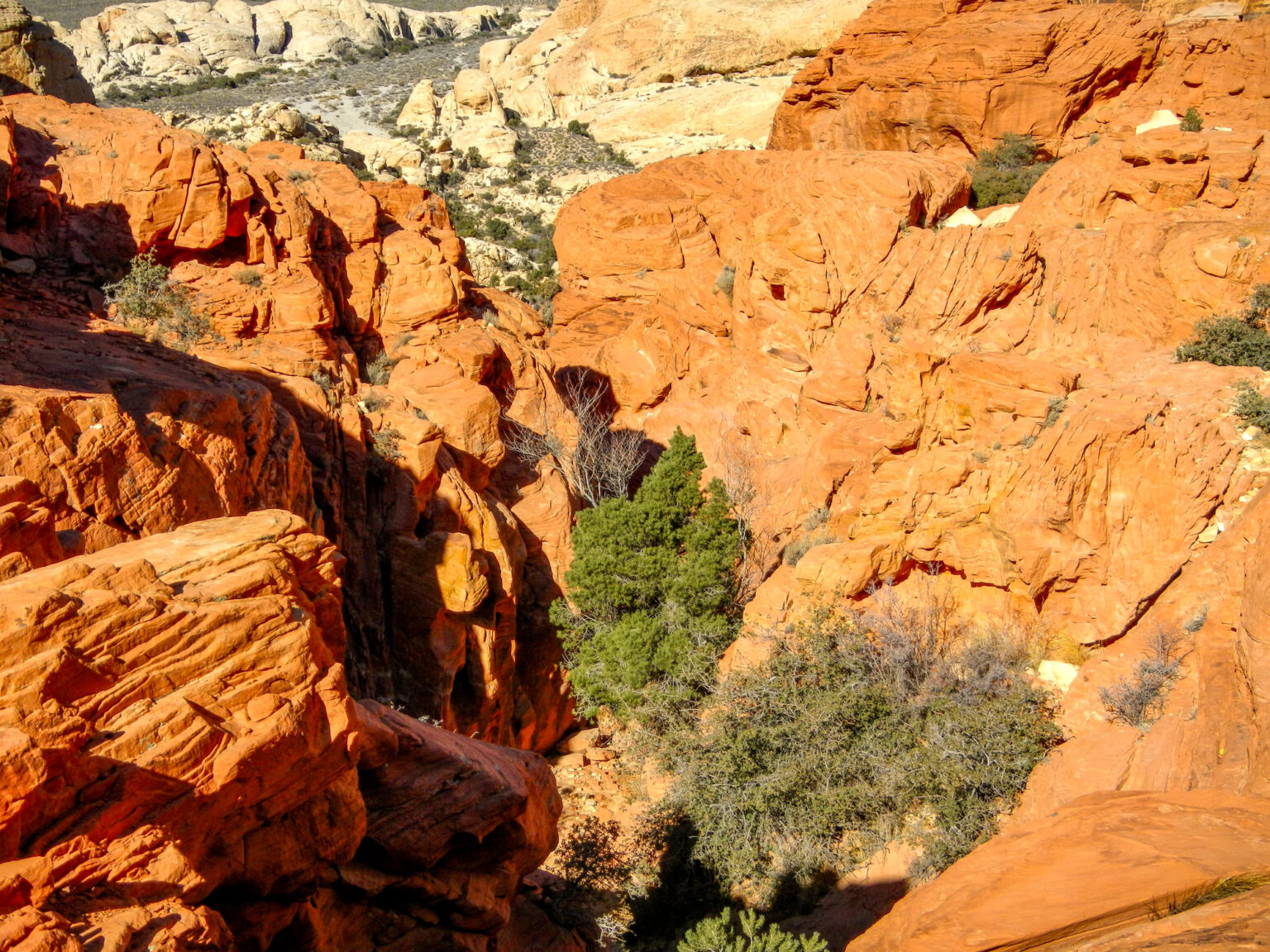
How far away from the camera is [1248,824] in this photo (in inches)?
237

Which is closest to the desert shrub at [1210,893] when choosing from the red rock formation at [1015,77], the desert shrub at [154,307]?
the desert shrub at [154,307]

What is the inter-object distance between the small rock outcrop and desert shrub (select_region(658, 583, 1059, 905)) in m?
24.0

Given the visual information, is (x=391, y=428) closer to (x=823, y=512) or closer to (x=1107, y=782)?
(x=823, y=512)

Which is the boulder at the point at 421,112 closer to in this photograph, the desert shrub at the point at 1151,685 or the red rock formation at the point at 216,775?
the desert shrub at the point at 1151,685

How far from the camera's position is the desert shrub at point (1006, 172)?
24.8 metres

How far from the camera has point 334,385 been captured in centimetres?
1717

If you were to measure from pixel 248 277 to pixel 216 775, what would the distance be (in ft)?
42.8

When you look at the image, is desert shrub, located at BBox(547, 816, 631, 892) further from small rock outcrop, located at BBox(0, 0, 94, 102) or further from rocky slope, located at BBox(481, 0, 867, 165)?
rocky slope, located at BBox(481, 0, 867, 165)

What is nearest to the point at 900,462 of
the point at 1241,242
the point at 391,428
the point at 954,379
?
the point at 954,379

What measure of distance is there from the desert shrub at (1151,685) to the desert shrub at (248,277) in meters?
16.6

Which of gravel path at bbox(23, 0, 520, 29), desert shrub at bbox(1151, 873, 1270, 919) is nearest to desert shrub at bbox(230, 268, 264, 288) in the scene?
desert shrub at bbox(1151, 873, 1270, 919)

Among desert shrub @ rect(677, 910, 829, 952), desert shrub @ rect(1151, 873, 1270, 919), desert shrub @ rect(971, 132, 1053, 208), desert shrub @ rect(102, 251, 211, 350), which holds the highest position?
desert shrub @ rect(971, 132, 1053, 208)

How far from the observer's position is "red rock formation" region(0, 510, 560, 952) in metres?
5.61

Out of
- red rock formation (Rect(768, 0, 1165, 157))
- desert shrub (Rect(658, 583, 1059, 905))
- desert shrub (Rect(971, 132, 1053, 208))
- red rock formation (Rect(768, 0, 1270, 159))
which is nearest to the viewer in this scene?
desert shrub (Rect(658, 583, 1059, 905))
